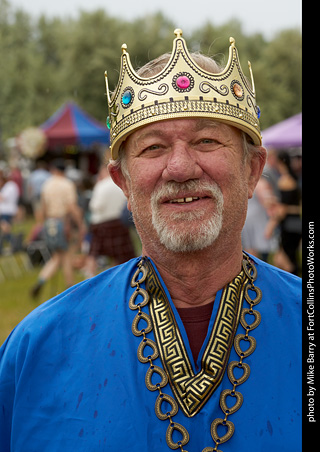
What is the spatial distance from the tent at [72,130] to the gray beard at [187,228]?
44.5ft

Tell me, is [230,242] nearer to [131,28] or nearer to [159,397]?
[159,397]

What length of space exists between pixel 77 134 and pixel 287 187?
8.84 m

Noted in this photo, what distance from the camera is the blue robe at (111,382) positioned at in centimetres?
167

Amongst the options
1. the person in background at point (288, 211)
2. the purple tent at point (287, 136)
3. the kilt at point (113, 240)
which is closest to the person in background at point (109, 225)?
the kilt at point (113, 240)

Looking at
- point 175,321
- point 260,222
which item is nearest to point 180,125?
point 175,321

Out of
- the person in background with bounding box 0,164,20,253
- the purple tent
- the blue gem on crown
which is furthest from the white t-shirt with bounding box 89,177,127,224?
the blue gem on crown

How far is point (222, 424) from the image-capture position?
5.51 feet

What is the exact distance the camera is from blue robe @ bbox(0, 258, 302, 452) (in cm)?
167

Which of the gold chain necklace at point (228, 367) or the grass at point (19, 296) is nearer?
the gold chain necklace at point (228, 367)

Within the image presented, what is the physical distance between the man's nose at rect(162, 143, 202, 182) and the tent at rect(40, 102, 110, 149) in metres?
13.5

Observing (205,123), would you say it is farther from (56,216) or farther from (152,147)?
(56,216)

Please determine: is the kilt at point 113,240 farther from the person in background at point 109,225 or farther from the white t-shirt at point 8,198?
the white t-shirt at point 8,198

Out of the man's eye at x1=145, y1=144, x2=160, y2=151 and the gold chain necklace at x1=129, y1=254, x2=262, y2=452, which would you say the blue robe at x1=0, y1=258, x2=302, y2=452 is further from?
the man's eye at x1=145, y1=144, x2=160, y2=151

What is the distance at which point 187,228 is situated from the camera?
1823 millimetres
